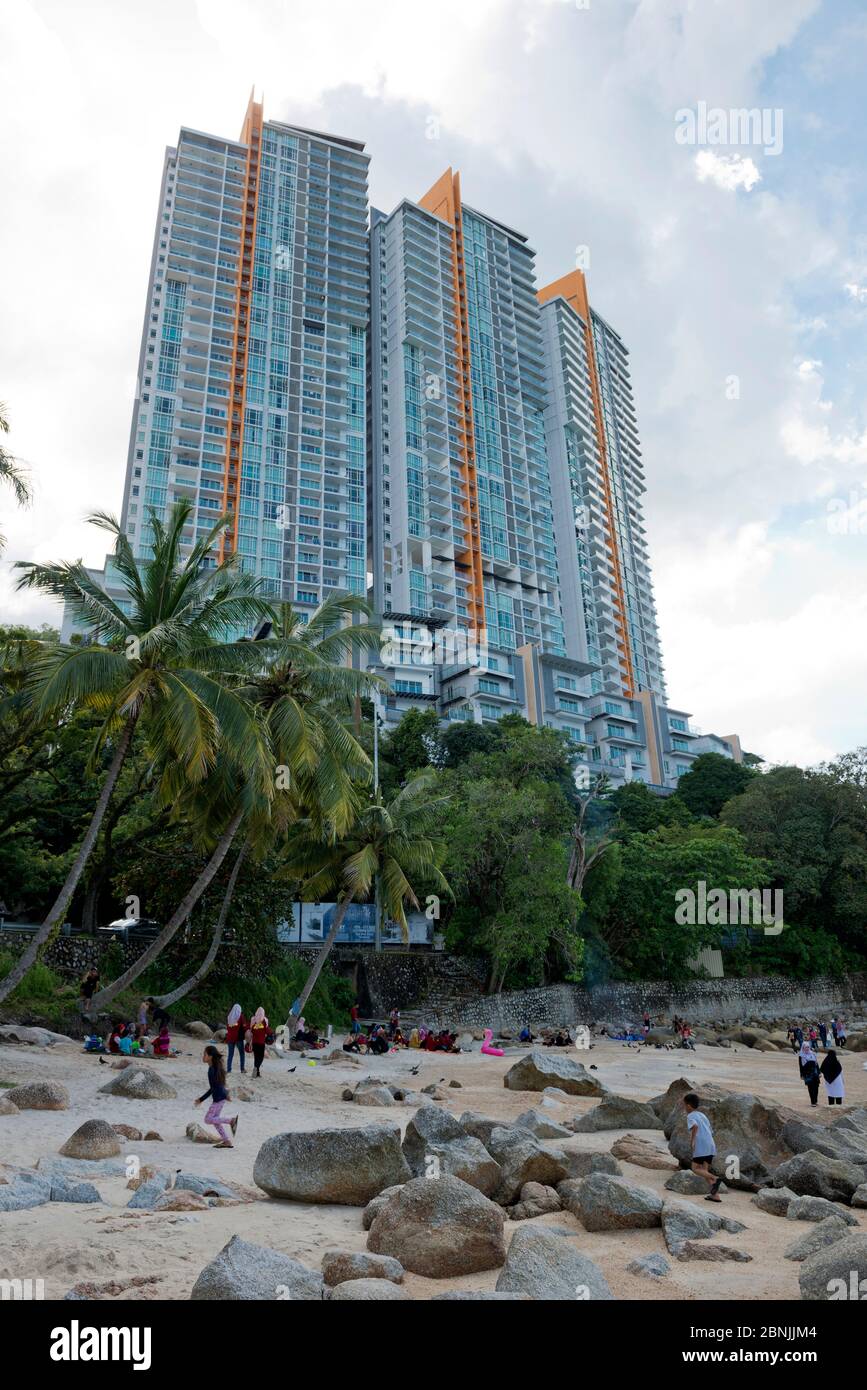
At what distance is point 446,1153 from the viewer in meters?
9.16

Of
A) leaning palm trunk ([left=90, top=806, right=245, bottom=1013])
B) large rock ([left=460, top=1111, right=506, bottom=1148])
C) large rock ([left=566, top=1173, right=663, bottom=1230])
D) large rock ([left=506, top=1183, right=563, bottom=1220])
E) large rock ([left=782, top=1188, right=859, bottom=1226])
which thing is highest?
leaning palm trunk ([left=90, top=806, right=245, bottom=1013])

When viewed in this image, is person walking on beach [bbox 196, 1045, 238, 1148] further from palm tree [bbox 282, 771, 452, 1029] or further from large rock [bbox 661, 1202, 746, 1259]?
palm tree [bbox 282, 771, 452, 1029]

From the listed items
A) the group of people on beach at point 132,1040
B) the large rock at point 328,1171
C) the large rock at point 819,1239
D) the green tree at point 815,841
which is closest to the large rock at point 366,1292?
the large rock at point 328,1171

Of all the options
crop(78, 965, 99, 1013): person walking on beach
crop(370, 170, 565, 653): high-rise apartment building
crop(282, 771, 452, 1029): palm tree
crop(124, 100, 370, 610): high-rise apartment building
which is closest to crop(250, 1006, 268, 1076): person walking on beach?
crop(78, 965, 99, 1013): person walking on beach

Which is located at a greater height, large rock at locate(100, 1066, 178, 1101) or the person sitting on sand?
large rock at locate(100, 1066, 178, 1101)

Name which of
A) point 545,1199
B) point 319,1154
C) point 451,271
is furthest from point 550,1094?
point 451,271

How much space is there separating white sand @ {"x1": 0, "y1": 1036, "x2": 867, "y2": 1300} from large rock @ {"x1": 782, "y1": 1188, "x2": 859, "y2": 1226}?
7.3 inches

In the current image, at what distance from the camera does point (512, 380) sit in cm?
11731

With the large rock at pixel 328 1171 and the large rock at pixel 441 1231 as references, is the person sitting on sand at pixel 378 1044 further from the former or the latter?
the large rock at pixel 441 1231

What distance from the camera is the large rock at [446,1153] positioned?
889 cm

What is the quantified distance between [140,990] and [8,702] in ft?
38.8

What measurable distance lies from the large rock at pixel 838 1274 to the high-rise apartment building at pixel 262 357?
80.5m

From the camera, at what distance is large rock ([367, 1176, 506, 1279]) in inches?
247

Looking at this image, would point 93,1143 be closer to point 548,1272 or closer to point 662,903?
point 548,1272
